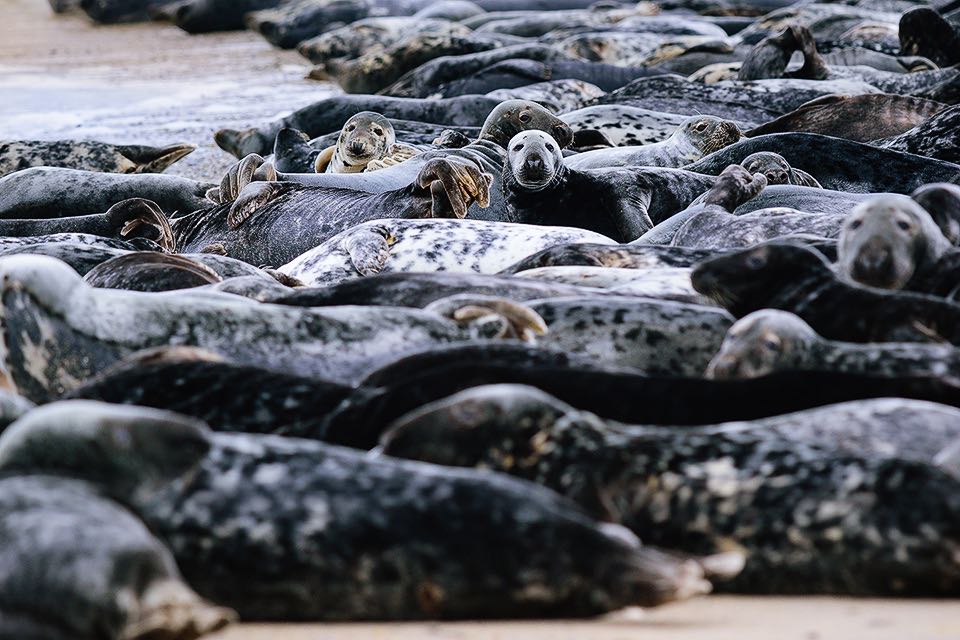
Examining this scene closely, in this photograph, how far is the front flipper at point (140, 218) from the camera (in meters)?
7.37

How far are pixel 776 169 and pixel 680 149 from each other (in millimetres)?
1967

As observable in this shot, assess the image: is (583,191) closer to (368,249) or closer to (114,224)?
(368,249)

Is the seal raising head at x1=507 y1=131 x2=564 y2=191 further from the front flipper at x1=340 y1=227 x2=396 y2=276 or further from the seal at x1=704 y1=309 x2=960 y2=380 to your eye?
the seal at x1=704 y1=309 x2=960 y2=380

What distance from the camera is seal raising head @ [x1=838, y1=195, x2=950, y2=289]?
13.3 ft

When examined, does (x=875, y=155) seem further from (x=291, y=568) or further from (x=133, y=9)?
(x=133, y=9)

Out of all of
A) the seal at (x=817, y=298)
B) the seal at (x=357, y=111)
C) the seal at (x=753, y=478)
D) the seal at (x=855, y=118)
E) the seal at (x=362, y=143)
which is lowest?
the seal at (x=357, y=111)

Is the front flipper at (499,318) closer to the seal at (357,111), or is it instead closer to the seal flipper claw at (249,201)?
the seal flipper claw at (249,201)

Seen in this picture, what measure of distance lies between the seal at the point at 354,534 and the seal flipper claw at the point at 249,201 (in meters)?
5.09

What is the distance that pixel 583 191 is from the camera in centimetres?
750

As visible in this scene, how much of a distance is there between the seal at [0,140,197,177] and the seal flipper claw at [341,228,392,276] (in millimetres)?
4476

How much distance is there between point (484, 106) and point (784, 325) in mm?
8337

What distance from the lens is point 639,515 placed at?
8.90 feet

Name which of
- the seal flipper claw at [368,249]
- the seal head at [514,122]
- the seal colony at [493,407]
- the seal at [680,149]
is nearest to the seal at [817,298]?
the seal colony at [493,407]

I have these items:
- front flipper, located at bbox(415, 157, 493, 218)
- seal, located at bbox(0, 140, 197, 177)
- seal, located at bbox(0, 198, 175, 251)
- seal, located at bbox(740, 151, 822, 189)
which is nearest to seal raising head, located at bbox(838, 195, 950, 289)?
seal, located at bbox(740, 151, 822, 189)
